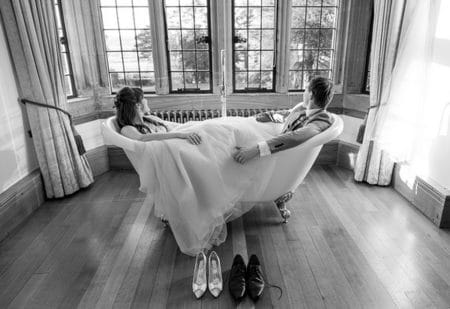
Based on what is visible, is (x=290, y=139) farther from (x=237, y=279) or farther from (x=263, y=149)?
(x=237, y=279)

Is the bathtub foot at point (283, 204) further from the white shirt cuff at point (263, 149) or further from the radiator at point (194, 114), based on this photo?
the radiator at point (194, 114)

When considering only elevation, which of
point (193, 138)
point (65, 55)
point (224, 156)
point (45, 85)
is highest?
point (65, 55)

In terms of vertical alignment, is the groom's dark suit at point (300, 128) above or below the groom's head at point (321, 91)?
below

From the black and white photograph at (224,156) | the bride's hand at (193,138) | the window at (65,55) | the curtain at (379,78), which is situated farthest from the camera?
the window at (65,55)

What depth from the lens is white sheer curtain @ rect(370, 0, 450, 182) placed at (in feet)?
7.67

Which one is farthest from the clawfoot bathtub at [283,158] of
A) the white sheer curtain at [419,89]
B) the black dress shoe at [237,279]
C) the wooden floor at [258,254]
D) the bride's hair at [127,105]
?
the white sheer curtain at [419,89]

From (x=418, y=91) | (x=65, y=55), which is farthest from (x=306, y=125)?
(x=65, y=55)

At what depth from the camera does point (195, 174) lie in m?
2.00

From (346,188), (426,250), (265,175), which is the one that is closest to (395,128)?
(346,188)

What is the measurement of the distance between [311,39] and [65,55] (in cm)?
259

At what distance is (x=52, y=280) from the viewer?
190 centimetres

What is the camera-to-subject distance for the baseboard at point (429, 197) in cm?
230

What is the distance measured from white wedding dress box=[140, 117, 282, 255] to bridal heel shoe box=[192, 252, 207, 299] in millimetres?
88

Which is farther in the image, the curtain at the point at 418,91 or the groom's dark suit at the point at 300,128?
the curtain at the point at 418,91
